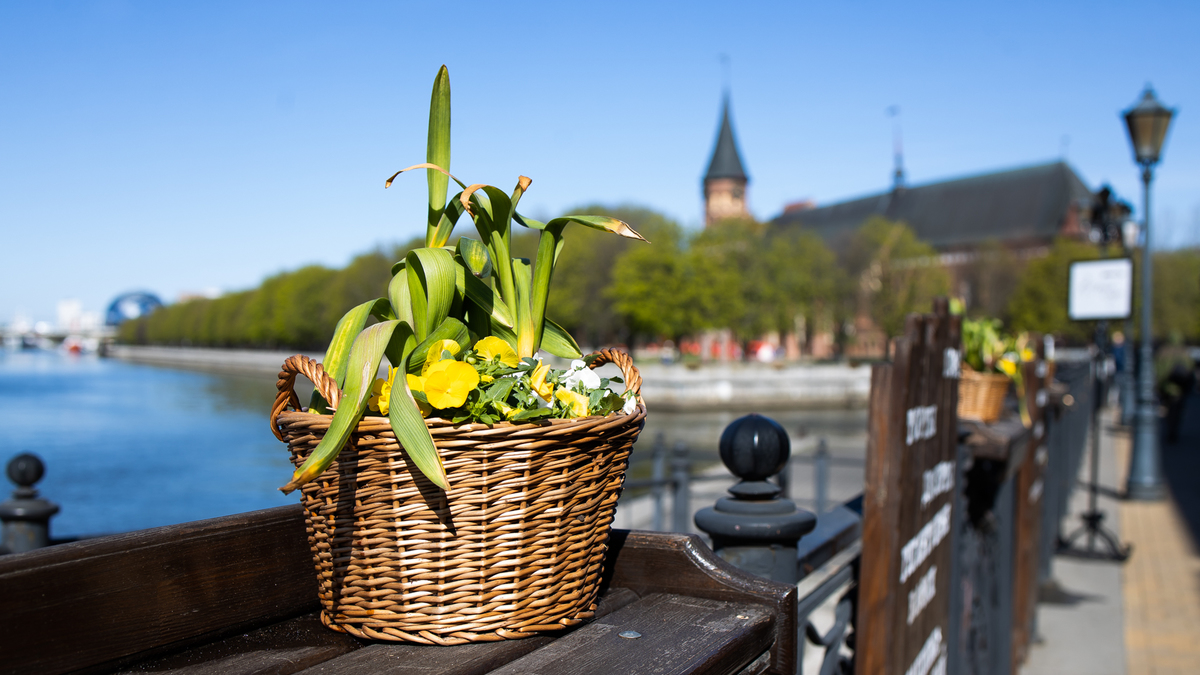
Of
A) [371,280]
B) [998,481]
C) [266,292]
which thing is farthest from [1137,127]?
[266,292]

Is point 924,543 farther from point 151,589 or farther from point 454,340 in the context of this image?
point 151,589

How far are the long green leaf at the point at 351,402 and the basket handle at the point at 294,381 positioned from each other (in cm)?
4

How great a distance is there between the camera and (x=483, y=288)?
1332 millimetres

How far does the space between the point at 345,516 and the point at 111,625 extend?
0.28 m

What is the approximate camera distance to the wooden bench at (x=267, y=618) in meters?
0.98

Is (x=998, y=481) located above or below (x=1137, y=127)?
below

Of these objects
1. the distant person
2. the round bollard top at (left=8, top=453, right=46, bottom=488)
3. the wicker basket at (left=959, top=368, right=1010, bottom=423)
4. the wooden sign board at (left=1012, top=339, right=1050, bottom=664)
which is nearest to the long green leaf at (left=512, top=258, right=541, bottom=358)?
the wicker basket at (left=959, top=368, right=1010, bottom=423)

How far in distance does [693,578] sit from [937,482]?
1289mm

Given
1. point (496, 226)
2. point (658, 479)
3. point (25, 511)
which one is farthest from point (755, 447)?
point (658, 479)

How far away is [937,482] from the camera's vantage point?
2500 millimetres

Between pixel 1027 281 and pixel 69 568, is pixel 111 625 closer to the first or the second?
pixel 69 568

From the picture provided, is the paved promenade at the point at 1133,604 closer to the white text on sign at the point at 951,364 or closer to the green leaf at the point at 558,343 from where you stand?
the white text on sign at the point at 951,364

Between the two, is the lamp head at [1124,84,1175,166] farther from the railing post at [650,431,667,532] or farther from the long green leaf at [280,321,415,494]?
the long green leaf at [280,321,415,494]

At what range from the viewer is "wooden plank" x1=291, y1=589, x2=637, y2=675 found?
3.60ft
